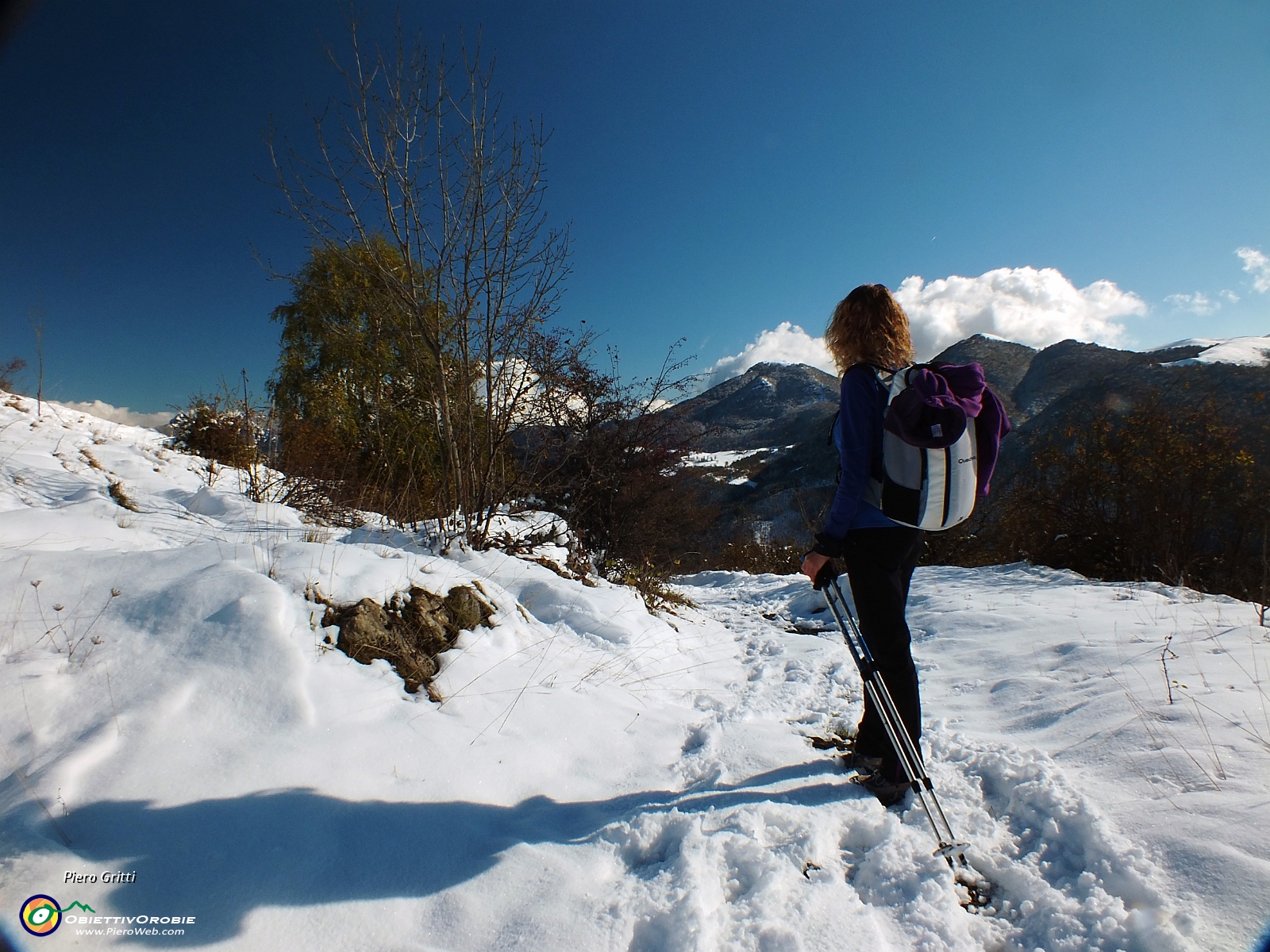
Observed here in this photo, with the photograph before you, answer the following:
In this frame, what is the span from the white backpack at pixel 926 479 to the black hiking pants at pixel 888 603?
0.13 m

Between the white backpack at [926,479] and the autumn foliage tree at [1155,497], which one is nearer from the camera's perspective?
the white backpack at [926,479]

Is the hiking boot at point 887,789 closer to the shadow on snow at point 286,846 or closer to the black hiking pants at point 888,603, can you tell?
the black hiking pants at point 888,603

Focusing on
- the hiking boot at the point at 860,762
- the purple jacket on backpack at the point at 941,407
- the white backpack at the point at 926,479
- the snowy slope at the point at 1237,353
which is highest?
the snowy slope at the point at 1237,353

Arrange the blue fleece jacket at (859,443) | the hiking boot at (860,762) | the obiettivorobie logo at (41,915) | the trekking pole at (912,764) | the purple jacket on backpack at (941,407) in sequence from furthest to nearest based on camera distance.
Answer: the hiking boot at (860,762) < the blue fleece jacket at (859,443) < the purple jacket on backpack at (941,407) < the trekking pole at (912,764) < the obiettivorobie logo at (41,915)

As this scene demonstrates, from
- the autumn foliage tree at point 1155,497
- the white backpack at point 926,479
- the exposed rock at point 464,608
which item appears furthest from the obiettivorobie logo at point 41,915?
the autumn foliage tree at point 1155,497

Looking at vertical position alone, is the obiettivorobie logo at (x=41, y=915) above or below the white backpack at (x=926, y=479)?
below

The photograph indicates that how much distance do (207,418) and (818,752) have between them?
395 inches

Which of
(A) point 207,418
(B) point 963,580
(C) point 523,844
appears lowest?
(B) point 963,580

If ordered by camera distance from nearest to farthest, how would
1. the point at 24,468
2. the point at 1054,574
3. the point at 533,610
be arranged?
the point at 533,610
the point at 24,468
the point at 1054,574

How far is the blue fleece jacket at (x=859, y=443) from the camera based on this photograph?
1780 mm

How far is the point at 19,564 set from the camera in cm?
192

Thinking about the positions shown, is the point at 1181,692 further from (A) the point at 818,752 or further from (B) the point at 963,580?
(B) the point at 963,580

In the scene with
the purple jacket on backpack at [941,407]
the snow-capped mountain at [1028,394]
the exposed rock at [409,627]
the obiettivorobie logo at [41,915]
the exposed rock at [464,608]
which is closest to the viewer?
the obiettivorobie logo at [41,915]

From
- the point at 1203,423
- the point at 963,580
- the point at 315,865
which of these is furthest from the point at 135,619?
the point at 1203,423
